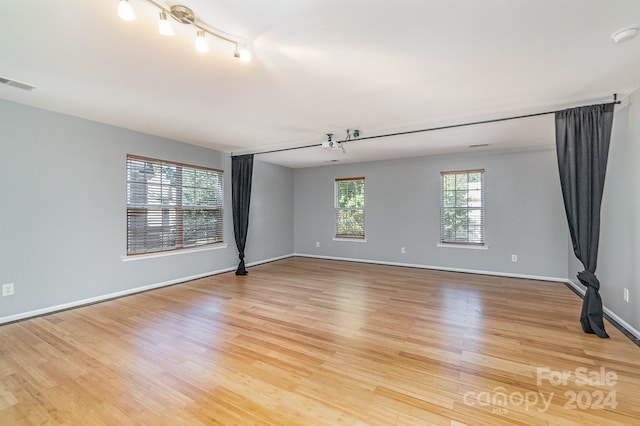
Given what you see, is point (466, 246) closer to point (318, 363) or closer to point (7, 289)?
point (318, 363)

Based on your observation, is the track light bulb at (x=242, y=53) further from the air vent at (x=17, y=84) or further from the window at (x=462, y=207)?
the window at (x=462, y=207)

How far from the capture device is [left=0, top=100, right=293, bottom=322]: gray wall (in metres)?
3.10

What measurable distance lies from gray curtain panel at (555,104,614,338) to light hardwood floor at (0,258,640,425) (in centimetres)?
37

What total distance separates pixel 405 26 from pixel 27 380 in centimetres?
364

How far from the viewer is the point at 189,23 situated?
177 centimetres

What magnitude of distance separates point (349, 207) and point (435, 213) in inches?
79.3

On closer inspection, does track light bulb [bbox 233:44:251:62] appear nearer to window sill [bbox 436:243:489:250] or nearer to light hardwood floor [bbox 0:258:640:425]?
light hardwood floor [bbox 0:258:640:425]

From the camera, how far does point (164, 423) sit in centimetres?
163

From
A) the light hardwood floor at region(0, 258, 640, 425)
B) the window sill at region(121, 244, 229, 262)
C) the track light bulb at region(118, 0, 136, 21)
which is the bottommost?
the light hardwood floor at region(0, 258, 640, 425)

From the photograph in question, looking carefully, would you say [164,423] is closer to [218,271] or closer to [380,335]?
[380,335]

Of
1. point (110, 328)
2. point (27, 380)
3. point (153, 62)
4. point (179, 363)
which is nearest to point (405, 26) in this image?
point (153, 62)

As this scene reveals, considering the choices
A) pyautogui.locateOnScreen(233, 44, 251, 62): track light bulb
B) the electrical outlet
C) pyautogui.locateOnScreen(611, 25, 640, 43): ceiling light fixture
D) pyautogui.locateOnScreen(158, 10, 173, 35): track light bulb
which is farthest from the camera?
the electrical outlet

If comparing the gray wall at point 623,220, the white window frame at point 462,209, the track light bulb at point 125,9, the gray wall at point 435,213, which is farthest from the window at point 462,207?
the track light bulb at point 125,9

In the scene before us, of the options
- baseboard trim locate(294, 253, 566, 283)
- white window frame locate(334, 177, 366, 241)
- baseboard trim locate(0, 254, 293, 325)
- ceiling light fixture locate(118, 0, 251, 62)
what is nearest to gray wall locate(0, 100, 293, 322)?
baseboard trim locate(0, 254, 293, 325)
